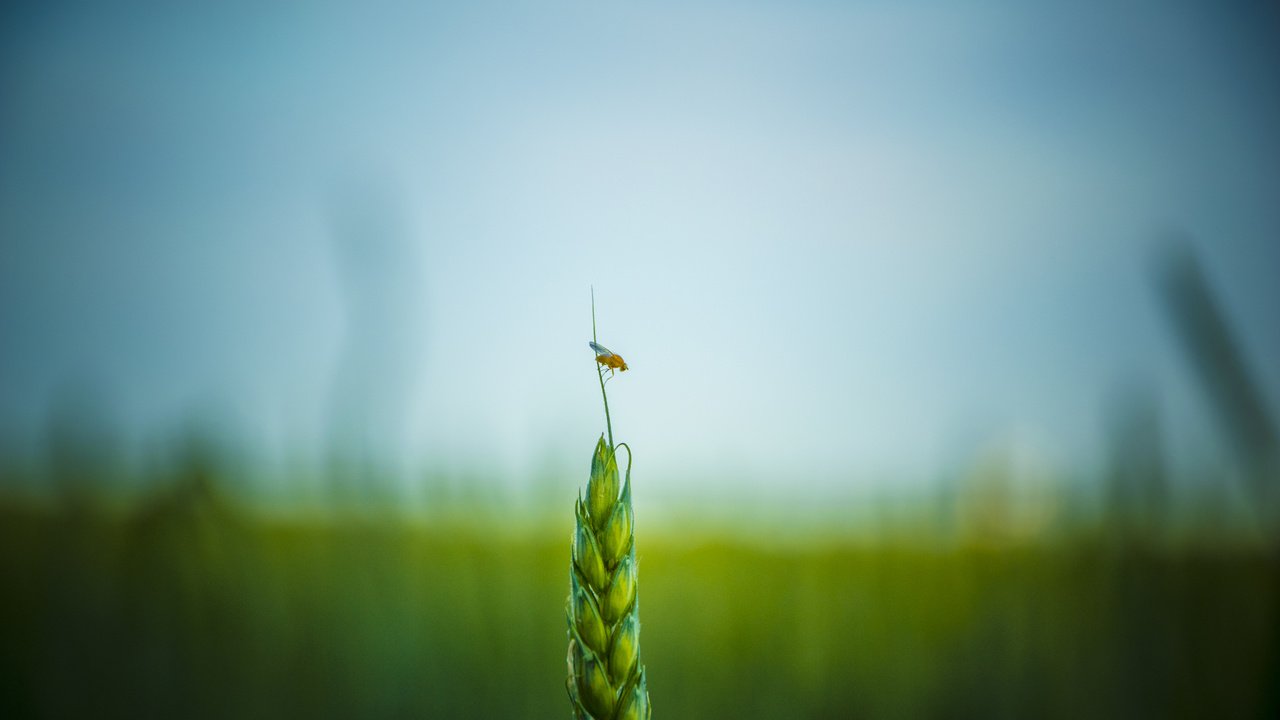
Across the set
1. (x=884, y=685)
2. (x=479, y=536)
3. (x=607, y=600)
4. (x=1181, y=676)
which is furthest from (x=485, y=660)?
(x=1181, y=676)

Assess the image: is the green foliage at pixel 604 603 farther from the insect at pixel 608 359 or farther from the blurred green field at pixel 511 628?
the blurred green field at pixel 511 628

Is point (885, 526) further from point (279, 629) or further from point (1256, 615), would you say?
point (279, 629)

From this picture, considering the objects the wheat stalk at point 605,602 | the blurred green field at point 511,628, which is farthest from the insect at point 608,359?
the blurred green field at point 511,628

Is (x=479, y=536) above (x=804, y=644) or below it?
above

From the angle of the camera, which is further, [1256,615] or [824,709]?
[824,709]

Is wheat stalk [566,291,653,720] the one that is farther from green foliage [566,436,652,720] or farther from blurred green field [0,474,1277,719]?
blurred green field [0,474,1277,719]
